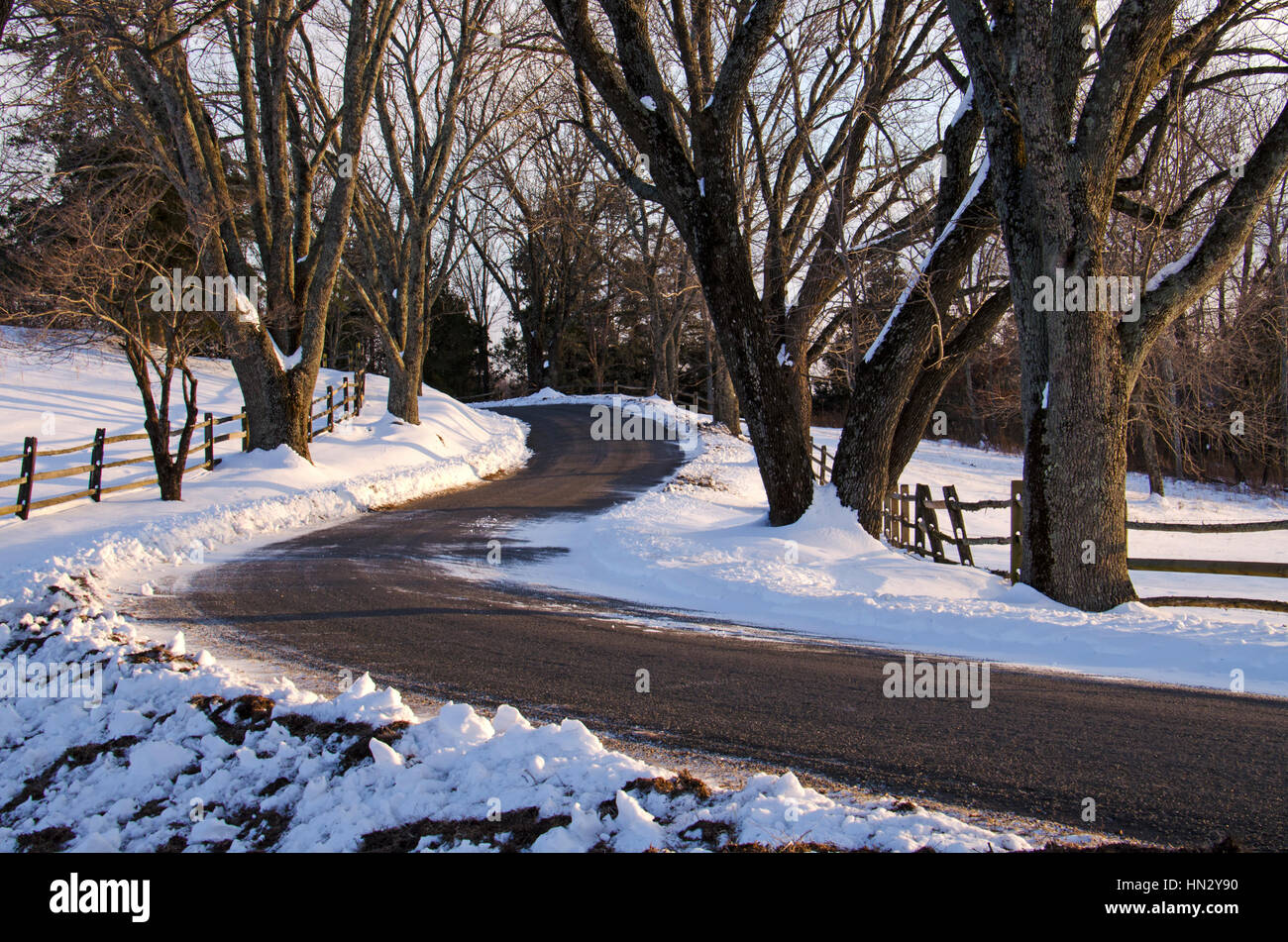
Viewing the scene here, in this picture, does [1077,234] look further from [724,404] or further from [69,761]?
[724,404]

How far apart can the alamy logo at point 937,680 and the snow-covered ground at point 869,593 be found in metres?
0.66

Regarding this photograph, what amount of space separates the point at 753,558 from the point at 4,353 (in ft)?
96.6

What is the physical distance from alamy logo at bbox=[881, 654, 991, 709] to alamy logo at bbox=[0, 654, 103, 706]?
17.6 feet

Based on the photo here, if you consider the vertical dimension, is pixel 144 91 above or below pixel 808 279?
above

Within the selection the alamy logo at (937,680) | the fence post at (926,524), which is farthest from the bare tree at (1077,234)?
the fence post at (926,524)

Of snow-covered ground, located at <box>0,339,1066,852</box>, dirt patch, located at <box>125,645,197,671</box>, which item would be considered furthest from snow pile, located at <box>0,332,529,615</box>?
snow-covered ground, located at <box>0,339,1066,852</box>

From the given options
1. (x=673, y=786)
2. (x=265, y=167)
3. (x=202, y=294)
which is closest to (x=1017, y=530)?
(x=673, y=786)

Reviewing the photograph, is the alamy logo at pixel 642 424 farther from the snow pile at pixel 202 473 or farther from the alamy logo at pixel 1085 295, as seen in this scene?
the alamy logo at pixel 1085 295

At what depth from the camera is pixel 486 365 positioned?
59.1m

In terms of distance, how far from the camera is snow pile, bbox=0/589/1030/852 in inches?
132

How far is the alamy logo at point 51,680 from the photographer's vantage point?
5.19 metres

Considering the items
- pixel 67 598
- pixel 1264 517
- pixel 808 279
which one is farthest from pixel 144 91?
pixel 1264 517
